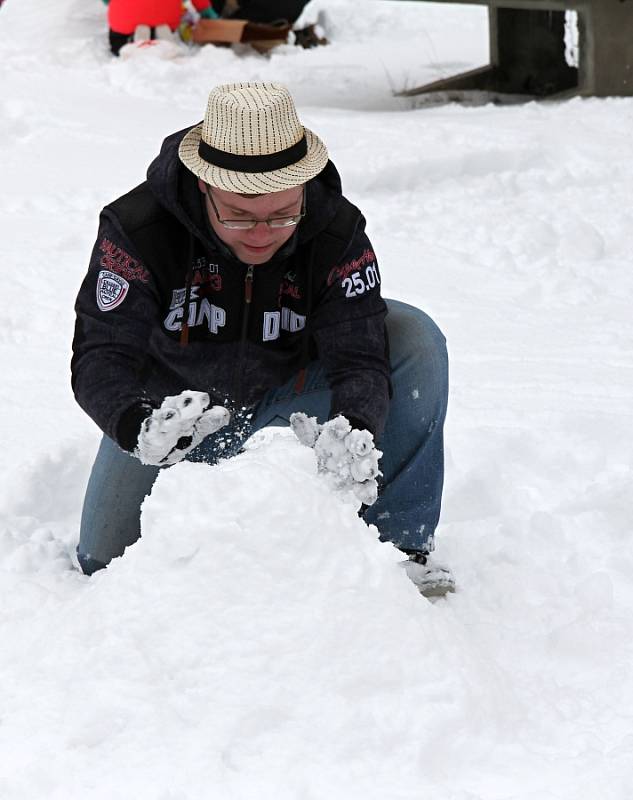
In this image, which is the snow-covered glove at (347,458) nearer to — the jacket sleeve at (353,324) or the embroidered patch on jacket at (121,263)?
the jacket sleeve at (353,324)

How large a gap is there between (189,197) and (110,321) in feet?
0.95

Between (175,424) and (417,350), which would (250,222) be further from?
(417,350)

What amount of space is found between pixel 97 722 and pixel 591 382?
218 cm

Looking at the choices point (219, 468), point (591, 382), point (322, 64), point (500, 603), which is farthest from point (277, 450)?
point (322, 64)

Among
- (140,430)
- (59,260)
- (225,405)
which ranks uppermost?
(140,430)

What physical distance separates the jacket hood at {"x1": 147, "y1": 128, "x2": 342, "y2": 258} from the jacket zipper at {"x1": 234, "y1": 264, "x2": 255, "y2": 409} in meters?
0.11

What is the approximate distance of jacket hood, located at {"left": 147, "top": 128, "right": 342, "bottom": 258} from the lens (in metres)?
2.20

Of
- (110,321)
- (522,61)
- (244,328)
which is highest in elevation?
(110,321)

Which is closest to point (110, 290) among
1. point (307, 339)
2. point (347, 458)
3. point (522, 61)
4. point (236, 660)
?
point (307, 339)

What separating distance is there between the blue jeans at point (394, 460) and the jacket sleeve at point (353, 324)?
3.9 inches

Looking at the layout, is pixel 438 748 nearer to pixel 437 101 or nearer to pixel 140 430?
pixel 140 430

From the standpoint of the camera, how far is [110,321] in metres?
2.23

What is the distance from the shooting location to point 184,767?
161cm

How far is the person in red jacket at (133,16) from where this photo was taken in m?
6.28
